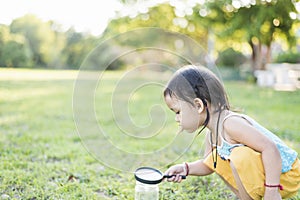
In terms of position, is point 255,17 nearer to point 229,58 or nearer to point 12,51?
point 229,58

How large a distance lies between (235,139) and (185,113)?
0.90 feet

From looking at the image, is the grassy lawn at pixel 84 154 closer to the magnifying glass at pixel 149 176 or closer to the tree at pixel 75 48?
the magnifying glass at pixel 149 176

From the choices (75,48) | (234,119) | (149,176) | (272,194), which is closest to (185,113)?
(234,119)

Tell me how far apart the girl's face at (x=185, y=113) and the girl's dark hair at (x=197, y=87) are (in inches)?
1.1

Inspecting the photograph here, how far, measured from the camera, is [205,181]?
2.37 m

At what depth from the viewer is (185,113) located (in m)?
1.67

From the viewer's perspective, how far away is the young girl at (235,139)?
153 centimetres

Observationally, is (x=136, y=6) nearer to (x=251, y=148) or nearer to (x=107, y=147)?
(x=107, y=147)

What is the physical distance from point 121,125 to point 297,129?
7.69 ft

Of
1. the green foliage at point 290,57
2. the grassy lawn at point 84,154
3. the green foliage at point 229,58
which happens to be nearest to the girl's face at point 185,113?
the grassy lawn at point 84,154

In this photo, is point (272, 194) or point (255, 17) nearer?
point (272, 194)

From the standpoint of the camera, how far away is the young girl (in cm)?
153

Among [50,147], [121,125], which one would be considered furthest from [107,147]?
[121,125]

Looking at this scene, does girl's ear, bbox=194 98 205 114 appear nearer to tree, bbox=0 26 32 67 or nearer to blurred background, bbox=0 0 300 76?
blurred background, bbox=0 0 300 76
